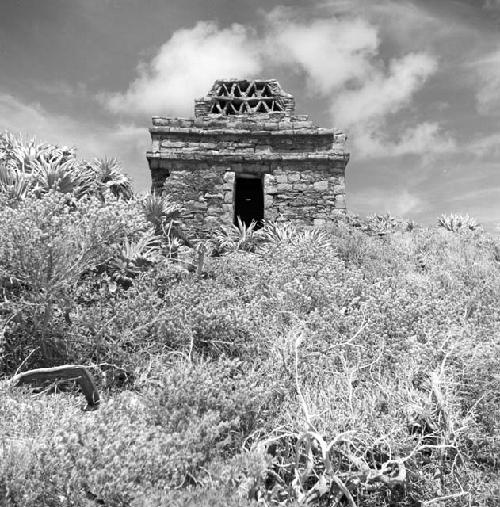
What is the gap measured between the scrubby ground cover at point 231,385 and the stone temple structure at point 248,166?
5.62 m

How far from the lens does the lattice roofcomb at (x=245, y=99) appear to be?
14.4m

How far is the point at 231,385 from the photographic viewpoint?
4113 millimetres

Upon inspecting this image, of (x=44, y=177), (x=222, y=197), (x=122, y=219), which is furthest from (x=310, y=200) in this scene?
(x=122, y=219)

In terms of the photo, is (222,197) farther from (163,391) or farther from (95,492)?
(95,492)

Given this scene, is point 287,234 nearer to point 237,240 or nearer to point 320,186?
point 237,240

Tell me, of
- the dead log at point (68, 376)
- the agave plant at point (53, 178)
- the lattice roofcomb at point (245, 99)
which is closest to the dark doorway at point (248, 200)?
the lattice roofcomb at point (245, 99)

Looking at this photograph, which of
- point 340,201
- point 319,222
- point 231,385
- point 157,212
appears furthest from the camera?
point 340,201

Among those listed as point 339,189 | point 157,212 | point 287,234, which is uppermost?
point 339,189

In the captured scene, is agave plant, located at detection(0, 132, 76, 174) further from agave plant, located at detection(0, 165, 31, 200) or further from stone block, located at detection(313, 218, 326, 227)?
stone block, located at detection(313, 218, 326, 227)

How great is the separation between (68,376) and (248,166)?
10.5 m

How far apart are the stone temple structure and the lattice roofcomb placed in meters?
0.63

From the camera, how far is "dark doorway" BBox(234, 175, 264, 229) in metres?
14.9

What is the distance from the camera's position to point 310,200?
13.4m

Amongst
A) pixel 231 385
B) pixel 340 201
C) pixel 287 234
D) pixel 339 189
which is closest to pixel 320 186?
pixel 339 189
